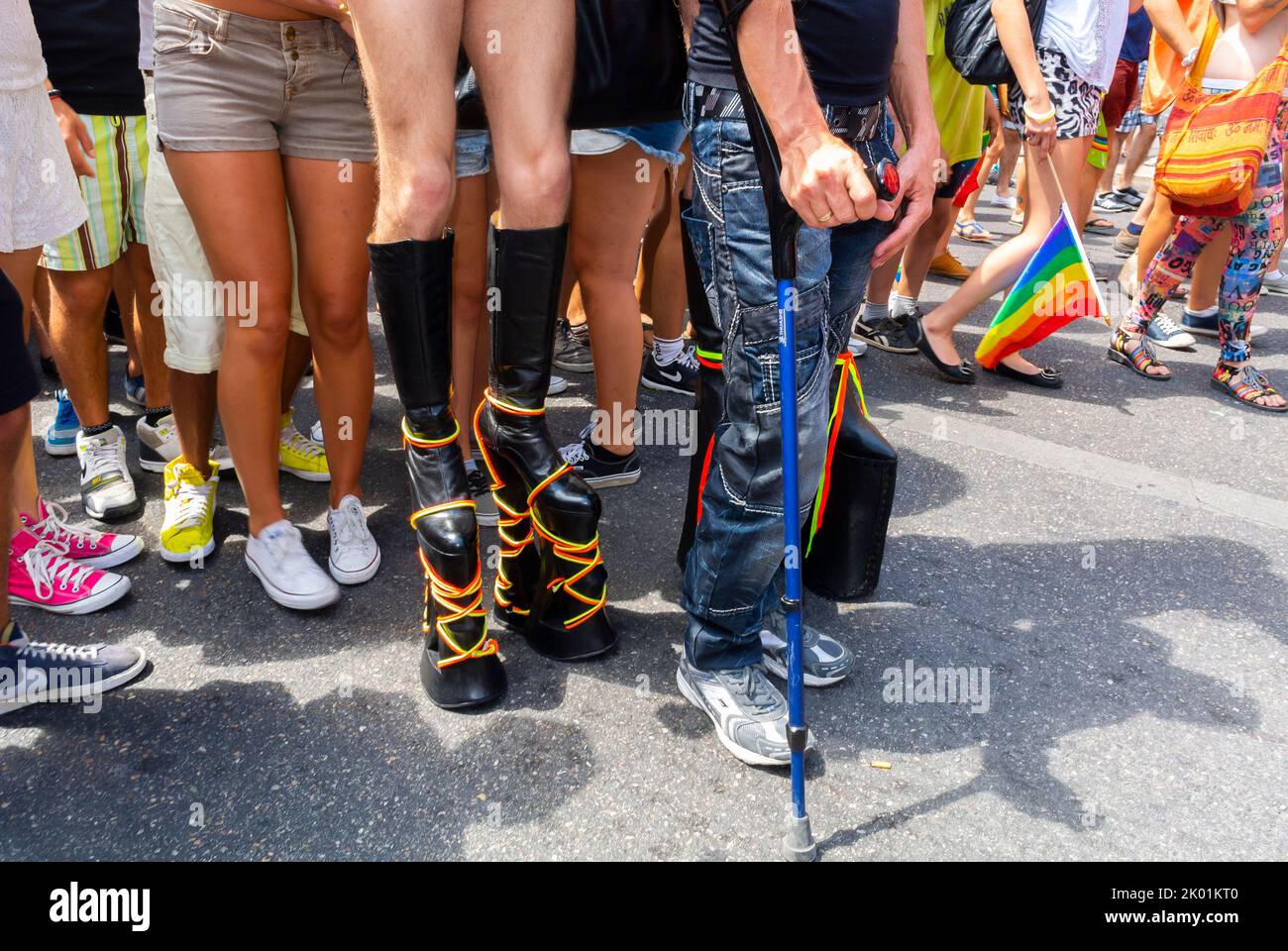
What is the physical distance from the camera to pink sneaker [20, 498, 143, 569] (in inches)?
111

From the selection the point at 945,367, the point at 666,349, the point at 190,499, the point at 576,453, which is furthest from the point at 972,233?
the point at 190,499

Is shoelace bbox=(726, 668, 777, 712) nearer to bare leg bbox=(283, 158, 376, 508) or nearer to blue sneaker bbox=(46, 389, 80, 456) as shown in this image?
bare leg bbox=(283, 158, 376, 508)

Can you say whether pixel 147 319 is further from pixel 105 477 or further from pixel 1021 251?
pixel 1021 251

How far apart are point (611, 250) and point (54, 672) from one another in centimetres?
187

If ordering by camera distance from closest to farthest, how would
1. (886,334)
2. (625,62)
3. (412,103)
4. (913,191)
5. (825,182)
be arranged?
(825,182) < (412,103) < (913,191) < (625,62) < (886,334)

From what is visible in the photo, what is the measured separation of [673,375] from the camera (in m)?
4.27

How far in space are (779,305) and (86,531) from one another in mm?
2169

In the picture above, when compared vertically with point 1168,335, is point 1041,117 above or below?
above

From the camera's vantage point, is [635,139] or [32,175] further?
[635,139]

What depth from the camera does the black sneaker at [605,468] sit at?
11.3ft

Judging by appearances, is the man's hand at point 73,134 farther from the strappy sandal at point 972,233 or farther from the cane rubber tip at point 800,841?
the strappy sandal at point 972,233

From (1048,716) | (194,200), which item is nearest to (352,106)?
(194,200)

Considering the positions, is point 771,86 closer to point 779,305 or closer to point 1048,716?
point 779,305

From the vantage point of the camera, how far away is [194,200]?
7.91 feet
